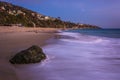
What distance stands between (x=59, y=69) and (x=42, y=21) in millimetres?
128425

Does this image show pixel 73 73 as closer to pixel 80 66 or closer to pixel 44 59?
pixel 80 66

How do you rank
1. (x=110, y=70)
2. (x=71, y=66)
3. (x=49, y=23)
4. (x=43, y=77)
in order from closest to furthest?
(x=43, y=77), (x=110, y=70), (x=71, y=66), (x=49, y=23)

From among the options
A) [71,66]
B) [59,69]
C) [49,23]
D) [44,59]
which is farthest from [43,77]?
[49,23]

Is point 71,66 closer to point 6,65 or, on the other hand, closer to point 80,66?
point 80,66

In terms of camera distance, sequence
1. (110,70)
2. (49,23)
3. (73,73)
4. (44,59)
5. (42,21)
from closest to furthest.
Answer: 1. (73,73)
2. (110,70)
3. (44,59)
4. (42,21)
5. (49,23)

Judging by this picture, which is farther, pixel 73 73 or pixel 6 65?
pixel 6 65

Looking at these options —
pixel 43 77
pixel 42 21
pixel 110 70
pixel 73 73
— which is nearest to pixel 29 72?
pixel 43 77

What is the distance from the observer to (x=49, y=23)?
5812 inches

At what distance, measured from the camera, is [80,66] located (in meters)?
8.78

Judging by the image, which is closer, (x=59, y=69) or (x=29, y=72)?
(x=29, y=72)

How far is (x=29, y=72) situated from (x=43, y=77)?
804 millimetres

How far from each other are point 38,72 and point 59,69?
0.80 m

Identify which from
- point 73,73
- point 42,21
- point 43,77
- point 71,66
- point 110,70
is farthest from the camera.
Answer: point 42,21

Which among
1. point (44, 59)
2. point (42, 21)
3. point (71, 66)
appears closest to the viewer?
Result: point (71, 66)
